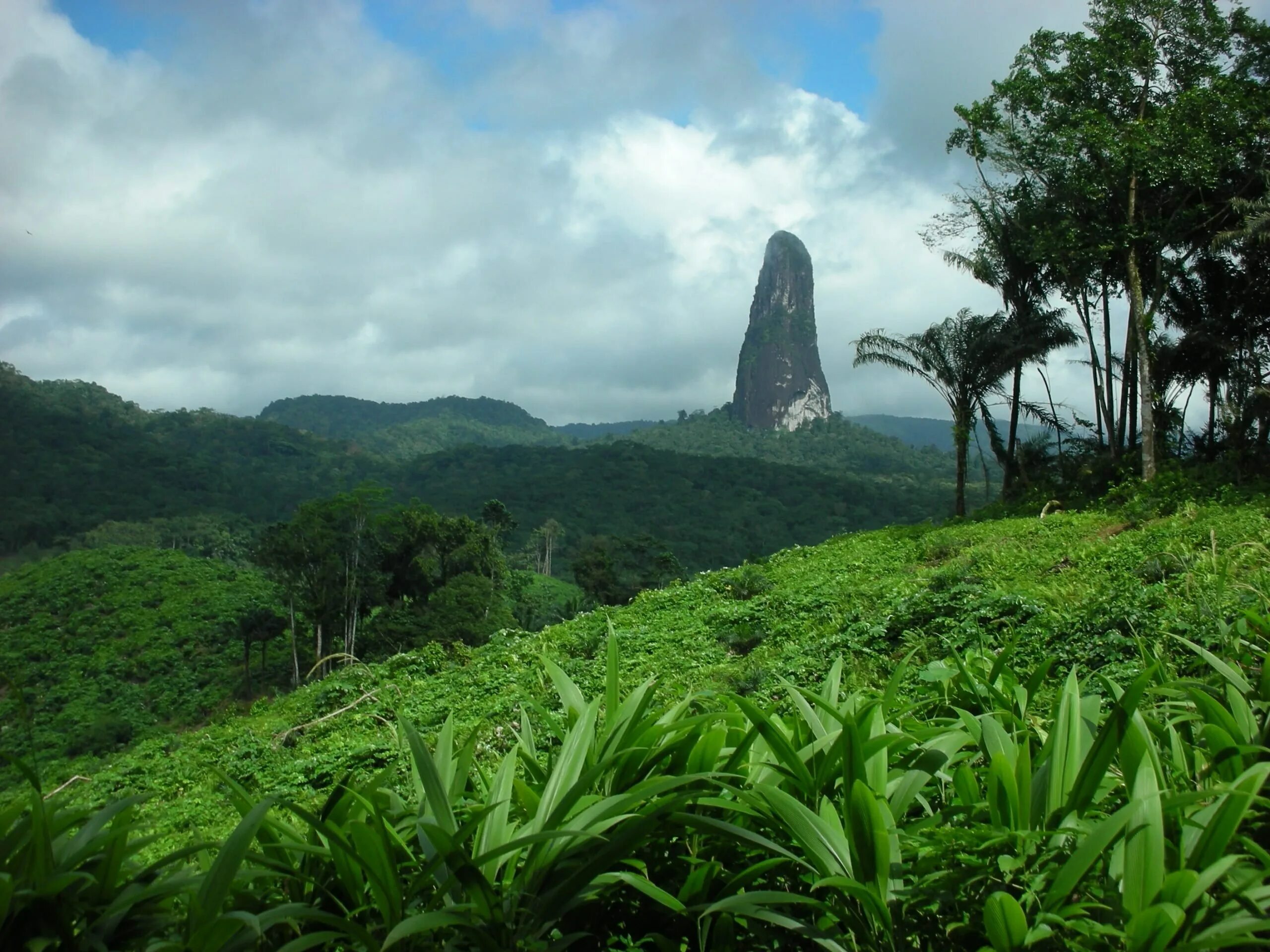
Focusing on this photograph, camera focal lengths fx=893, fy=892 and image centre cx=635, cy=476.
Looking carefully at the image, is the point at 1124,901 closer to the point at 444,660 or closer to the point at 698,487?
the point at 444,660

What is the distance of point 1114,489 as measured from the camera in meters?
12.5

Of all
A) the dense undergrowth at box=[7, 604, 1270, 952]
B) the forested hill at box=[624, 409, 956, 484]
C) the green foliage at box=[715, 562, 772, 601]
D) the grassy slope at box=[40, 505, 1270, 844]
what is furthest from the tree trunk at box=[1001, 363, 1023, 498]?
the forested hill at box=[624, 409, 956, 484]

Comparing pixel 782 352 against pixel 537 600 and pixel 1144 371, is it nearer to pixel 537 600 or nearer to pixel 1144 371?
pixel 537 600

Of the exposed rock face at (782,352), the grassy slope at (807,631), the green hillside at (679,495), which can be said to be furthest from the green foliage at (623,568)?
the exposed rock face at (782,352)

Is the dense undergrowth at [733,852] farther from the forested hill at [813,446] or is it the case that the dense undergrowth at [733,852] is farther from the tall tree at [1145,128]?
the forested hill at [813,446]

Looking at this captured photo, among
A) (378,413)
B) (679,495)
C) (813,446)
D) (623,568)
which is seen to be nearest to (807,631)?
(623,568)

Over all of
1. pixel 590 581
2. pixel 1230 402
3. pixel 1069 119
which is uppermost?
pixel 1069 119

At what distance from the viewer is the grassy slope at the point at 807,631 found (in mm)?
4719

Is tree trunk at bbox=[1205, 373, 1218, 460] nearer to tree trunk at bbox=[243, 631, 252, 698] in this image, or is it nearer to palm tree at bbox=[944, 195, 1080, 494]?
palm tree at bbox=[944, 195, 1080, 494]

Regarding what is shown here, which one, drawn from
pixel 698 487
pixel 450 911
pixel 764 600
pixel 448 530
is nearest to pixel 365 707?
pixel 764 600

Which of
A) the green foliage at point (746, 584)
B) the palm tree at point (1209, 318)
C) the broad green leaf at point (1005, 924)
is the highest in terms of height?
the palm tree at point (1209, 318)

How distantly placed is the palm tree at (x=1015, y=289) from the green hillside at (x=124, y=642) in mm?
20785

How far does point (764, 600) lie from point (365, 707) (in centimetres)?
380

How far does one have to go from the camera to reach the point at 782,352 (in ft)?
384
